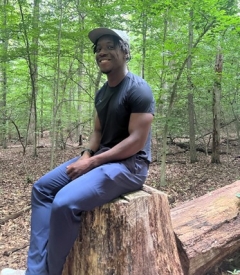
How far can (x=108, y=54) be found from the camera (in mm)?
2273

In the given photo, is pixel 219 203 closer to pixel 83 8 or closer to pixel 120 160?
pixel 120 160

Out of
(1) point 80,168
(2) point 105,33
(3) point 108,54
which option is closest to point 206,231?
(1) point 80,168

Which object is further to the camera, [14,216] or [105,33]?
[14,216]

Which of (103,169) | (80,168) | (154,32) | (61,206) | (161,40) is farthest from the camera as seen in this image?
(154,32)

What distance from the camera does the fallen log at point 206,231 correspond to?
2.61m

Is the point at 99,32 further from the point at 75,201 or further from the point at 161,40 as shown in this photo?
the point at 161,40

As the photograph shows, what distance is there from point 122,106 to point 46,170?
6.79m

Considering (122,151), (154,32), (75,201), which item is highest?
(154,32)

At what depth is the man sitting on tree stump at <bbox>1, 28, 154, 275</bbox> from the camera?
1.94m

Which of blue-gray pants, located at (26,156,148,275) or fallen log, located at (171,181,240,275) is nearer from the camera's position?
blue-gray pants, located at (26,156,148,275)

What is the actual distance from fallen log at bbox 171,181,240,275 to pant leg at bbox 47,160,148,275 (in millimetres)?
1047

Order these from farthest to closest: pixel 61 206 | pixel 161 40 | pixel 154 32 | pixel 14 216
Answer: pixel 154 32
pixel 161 40
pixel 14 216
pixel 61 206

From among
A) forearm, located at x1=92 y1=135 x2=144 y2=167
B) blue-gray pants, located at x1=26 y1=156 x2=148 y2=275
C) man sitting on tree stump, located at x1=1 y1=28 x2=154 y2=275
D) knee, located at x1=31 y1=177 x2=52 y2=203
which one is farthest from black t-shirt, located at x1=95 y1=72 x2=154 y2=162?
knee, located at x1=31 y1=177 x2=52 y2=203

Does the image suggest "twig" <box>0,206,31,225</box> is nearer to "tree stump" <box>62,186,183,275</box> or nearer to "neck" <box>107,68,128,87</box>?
"tree stump" <box>62,186,183,275</box>
